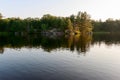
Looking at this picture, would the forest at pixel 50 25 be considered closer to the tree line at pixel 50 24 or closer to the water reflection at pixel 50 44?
the tree line at pixel 50 24

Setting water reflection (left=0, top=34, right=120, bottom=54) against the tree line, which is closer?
water reflection (left=0, top=34, right=120, bottom=54)

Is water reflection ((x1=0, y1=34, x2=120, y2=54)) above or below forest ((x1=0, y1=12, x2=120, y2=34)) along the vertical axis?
below

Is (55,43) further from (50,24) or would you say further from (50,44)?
(50,24)

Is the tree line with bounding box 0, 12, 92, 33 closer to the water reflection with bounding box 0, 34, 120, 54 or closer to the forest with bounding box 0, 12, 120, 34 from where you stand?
the forest with bounding box 0, 12, 120, 34

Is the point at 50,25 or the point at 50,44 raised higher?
the point at 50,25

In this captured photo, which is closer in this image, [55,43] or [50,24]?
[55,43]

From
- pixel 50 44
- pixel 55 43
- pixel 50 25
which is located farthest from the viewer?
pixel 50 25

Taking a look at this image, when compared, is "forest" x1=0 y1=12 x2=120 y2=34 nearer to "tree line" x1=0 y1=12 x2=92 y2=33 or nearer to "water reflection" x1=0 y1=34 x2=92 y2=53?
"tree line" x1=0 y1=12 x2=92 y2=33

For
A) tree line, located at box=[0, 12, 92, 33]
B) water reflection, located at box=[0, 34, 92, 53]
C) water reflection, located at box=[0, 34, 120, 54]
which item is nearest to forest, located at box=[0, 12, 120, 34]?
tree line, located at box=[0, 12, 92, 33]

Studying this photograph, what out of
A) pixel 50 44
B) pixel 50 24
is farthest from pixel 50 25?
pixel 50 44

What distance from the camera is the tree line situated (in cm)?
16888

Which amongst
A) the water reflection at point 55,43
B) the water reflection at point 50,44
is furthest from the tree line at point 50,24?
the water reflection at point 50,44

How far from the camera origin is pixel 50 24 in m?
181

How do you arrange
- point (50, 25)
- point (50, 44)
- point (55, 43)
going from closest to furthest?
point (50, 44), point (55, 43), point (50, 25)
